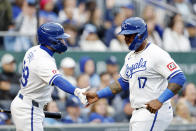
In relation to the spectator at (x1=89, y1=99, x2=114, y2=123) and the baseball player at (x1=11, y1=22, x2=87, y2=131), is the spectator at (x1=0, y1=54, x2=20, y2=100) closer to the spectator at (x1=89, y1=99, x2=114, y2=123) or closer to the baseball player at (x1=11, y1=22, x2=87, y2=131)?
the spectator at (x1=89, y1=99, x2=114, y2=123)

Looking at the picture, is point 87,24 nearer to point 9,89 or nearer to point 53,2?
point 53,2

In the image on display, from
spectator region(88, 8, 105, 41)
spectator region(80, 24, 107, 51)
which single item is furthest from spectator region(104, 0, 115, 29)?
spectator region(80, 24, 107, 51)

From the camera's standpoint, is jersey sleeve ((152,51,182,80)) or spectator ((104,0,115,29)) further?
spectator ((104,0,115,29))

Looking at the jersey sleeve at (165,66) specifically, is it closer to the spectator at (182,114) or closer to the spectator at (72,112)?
the spectator at (72,112)

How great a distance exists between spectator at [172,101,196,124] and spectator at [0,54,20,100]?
10.2ft

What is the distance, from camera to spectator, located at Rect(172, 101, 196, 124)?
35.5ft

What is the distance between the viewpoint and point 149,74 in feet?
22.2

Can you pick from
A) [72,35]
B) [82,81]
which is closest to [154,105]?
[82,81]

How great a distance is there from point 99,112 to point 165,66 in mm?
3963

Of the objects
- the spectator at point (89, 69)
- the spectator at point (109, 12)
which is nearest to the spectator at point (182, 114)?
the spectator at point (89, 69)

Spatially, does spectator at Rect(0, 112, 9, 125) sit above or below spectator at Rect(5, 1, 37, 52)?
below

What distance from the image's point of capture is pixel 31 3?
11102 mm

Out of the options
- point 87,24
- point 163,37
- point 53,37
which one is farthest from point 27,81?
point 163,37

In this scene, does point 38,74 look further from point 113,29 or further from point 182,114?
point 113,29
